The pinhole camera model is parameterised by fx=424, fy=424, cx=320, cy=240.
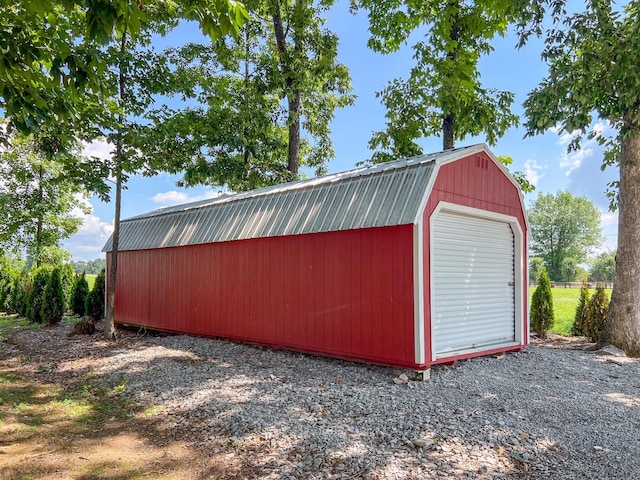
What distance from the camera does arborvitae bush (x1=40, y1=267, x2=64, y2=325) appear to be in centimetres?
1141

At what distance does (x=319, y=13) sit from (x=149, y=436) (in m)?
14.0

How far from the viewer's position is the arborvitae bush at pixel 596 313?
8.79 m

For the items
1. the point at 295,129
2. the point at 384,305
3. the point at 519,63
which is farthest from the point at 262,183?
the point at 384,305

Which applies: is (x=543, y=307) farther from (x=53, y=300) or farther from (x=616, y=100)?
(x=53, y=300)

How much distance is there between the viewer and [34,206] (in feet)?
47.4

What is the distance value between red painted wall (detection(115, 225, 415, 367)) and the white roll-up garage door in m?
0.55

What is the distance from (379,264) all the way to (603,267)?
5342 cm

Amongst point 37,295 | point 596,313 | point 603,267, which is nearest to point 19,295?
point 37,295

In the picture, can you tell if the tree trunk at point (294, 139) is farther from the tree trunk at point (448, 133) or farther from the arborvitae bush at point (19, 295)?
the arborvitae bush at point (19, 295)

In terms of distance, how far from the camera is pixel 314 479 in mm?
2857

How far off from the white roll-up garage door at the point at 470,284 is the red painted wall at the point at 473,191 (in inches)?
7.4

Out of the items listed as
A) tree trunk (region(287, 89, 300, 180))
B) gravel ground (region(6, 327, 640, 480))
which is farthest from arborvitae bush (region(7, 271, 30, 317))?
tree trunk (region(287, 89, 300, 180))

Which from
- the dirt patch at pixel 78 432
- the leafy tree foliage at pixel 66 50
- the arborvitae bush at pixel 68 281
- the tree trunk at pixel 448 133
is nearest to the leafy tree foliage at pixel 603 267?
the tree trunk at pixel 448 133

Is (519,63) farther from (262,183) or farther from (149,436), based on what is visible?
(149,436)
